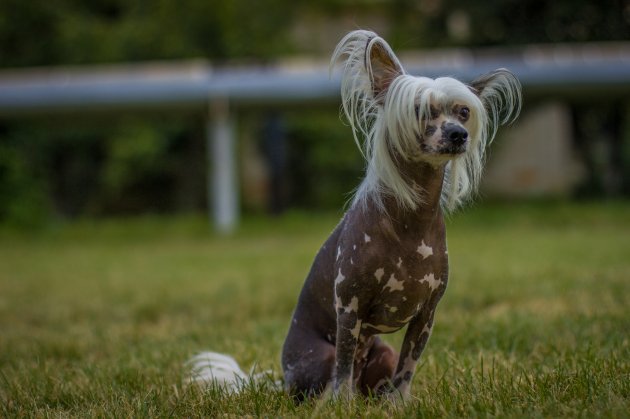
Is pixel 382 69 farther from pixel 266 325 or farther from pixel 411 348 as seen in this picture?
pixel 266 325

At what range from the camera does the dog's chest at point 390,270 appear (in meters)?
2.47

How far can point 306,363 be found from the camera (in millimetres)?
2801

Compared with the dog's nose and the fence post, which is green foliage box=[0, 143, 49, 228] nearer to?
the fence post

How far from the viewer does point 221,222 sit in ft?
42.1

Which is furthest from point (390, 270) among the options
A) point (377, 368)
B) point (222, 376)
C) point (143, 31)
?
point (143, 31)

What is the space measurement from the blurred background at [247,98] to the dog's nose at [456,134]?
10166 mm

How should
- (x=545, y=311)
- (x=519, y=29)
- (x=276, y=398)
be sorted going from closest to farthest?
(x=276, y=398), (x=545, y=311), (x=519, y=29)

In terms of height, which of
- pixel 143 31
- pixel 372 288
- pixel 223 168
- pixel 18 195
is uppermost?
pixel 143 31

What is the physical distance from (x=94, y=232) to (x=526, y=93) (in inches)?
346

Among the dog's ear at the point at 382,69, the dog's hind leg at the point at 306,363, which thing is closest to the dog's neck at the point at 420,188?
the dog's ear at the point at 382,69

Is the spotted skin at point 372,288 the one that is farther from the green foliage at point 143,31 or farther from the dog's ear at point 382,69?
the green foliage at point 143,31

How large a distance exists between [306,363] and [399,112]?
108 centimetres

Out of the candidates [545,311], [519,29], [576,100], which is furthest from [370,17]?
[545,311]

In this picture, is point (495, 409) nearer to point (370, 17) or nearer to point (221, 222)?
point (221, 222)
